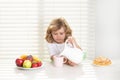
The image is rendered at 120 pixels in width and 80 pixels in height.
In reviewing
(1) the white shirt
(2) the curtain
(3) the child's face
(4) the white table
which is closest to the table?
(4) the white table

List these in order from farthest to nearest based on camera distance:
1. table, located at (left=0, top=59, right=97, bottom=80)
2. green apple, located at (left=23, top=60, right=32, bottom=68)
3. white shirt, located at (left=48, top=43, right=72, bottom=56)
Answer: white shirt, located at (left=48, top=43, right=72, bottom=56) < green apple, located at (left=23, top=60, right=32, bottom=68) < table, located at (left=0, top=59, right=97, bottom=80)

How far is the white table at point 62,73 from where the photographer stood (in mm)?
2090

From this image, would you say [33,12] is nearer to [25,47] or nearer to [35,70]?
[25,47]

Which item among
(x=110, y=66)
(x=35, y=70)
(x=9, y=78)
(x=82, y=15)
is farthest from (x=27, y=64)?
(x=82, y=15)

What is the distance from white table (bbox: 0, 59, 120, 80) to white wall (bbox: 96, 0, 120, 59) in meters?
0.44

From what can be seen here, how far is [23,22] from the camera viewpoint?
9.41 feet

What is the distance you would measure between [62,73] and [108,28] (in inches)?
33.5

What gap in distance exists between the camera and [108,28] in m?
2.82

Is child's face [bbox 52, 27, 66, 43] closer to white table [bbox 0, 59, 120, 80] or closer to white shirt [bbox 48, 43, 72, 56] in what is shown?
white shirt [bbox 48, 43, 72, 56]

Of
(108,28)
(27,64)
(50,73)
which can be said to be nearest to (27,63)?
(27,64)

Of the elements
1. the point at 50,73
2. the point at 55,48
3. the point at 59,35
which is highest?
the point at 59,35

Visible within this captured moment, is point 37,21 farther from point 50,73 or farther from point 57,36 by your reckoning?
point 50,73

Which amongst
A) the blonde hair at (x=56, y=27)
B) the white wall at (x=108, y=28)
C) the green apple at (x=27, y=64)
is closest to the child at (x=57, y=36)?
the blonde hair at (x=56, y=27)

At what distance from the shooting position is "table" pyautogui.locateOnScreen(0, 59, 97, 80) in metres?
2.09
